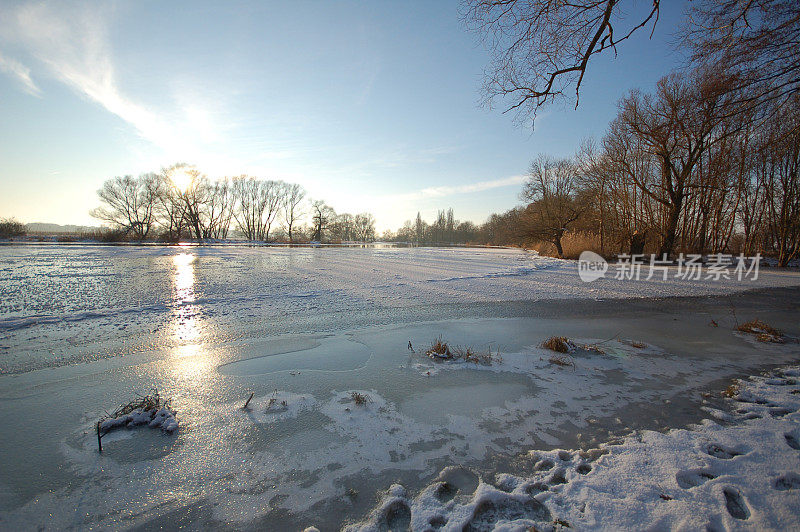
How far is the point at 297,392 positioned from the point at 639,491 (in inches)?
98.8

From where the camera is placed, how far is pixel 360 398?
2721 mm

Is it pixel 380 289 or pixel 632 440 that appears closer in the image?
pixel 632 440

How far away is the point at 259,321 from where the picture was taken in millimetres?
5074

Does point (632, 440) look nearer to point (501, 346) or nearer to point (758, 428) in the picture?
point (758, 428)

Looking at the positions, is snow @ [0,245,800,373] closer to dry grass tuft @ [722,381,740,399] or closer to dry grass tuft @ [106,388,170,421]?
dry grass tuft @ [106,388,170,421]

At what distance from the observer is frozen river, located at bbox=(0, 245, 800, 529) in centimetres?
176

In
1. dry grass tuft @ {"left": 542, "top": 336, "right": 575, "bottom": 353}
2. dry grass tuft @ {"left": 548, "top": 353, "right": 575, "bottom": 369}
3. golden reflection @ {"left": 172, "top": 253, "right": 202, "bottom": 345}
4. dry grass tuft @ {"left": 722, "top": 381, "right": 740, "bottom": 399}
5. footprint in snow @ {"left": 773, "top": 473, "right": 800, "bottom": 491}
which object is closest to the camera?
footprint in snow @ {"left": 773, "top": 473, "right": 800, "bottom": 491}

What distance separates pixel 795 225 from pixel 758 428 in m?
24.1

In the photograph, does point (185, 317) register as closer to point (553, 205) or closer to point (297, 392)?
point (297, 392)

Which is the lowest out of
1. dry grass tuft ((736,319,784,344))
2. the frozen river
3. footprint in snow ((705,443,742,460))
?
the frozen river

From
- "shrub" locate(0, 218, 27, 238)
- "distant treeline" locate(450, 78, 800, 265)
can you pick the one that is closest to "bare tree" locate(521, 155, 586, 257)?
"distant treeline" locate(450, 78, 800, 265)

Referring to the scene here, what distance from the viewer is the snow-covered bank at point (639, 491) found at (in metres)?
1.50

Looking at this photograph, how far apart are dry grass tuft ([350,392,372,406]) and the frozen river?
60 mm

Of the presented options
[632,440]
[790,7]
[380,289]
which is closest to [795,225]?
[790,7]
